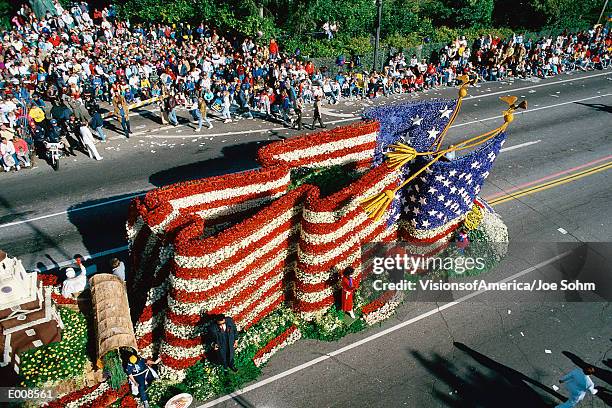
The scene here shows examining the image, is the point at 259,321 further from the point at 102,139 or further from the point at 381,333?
the point at 102,139

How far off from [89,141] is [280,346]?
13.5m

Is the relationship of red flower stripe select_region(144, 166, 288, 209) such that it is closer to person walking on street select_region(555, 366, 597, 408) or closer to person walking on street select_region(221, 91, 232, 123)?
person walking on street select_region(555, 366, 597, 408)

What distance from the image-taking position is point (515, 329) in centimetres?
1373

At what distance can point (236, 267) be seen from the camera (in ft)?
37.9

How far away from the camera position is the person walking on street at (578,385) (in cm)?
1068

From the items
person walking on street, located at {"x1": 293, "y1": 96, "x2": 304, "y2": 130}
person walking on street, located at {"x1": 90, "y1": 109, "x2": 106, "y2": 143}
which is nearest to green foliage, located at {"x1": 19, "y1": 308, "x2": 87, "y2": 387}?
person walking on street, located at {"x1": 90, "y1": 109, "x2": 106, "y2": 143}

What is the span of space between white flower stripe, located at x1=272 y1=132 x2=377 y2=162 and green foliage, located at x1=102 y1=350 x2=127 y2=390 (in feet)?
22.3

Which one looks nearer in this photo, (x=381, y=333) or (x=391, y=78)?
(x=381, y=333)

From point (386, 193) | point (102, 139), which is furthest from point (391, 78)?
point (386, 193)

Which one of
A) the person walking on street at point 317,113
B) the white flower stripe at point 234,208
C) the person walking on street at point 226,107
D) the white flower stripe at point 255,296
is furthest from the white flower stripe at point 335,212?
the person walking on street at point 226,107

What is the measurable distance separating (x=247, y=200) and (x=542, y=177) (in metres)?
14.5

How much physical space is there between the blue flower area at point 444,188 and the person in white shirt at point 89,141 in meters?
13.8

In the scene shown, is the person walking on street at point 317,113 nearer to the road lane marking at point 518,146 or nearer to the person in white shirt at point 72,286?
the road lane marking at point 518,146

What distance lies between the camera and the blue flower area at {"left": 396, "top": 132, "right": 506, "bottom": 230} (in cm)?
1419
